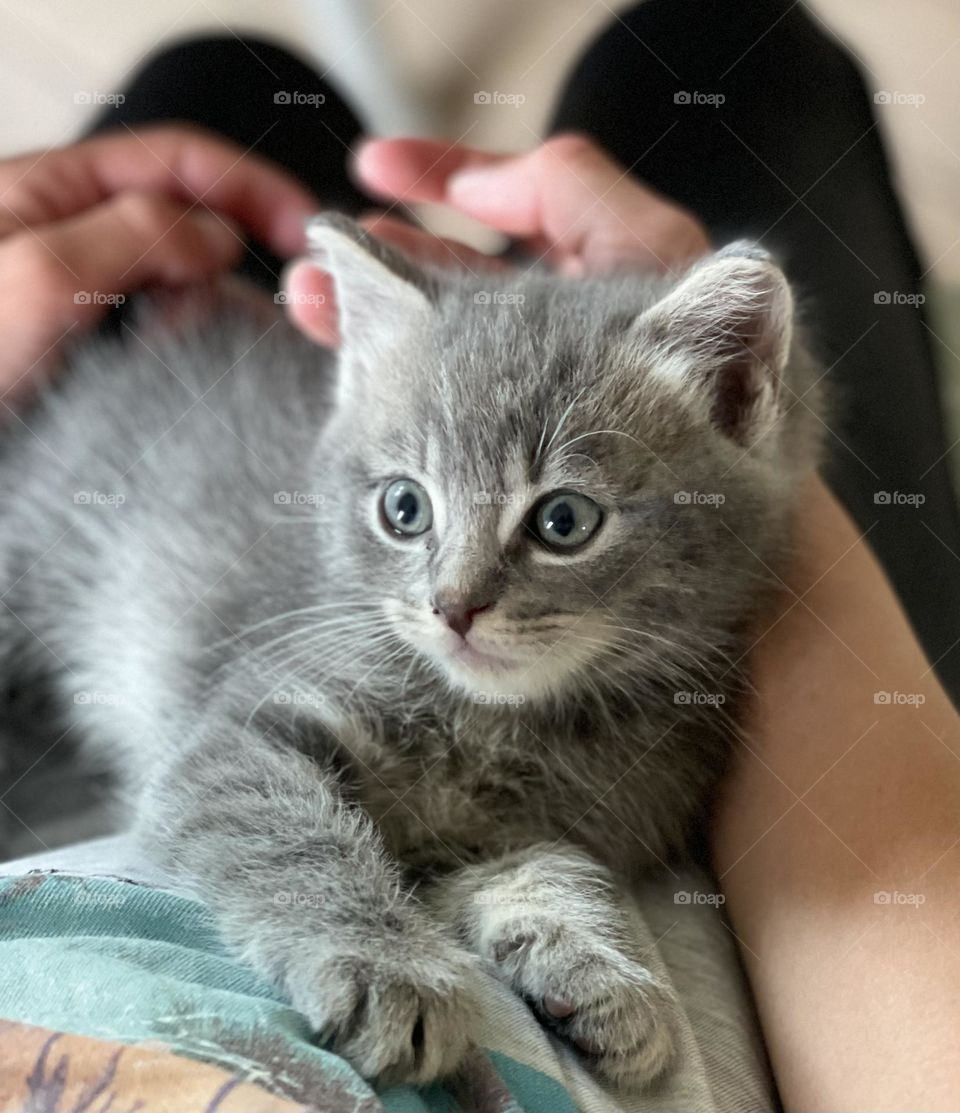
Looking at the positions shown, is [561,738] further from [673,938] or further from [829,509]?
[829,509]

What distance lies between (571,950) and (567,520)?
424 millimetres

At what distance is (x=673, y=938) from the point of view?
3.50ft

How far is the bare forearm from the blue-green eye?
1.46ft

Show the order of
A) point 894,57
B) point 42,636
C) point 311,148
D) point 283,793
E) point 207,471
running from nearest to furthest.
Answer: point 283,793 < point 207,471 < point 42,636 < point 311,148 < point 894,57

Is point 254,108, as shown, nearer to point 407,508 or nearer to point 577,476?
point 407,508

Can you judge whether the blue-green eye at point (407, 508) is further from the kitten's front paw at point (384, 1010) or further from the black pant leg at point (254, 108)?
the black pant leg at point (254, 108)

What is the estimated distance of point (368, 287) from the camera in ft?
4.13

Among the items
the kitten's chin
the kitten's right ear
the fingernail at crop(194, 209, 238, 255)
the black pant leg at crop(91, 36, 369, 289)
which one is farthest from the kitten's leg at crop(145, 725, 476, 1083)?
the black pant leg at crop(91, 36, 369, 289)

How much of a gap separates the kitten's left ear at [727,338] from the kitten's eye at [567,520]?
197 millimetres

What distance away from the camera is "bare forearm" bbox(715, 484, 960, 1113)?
0.92m

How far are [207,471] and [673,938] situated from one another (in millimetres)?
961

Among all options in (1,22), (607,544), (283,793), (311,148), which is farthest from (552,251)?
(1,22)

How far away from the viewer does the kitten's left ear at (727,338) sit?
3.37 ft

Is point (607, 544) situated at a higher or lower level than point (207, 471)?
higher
